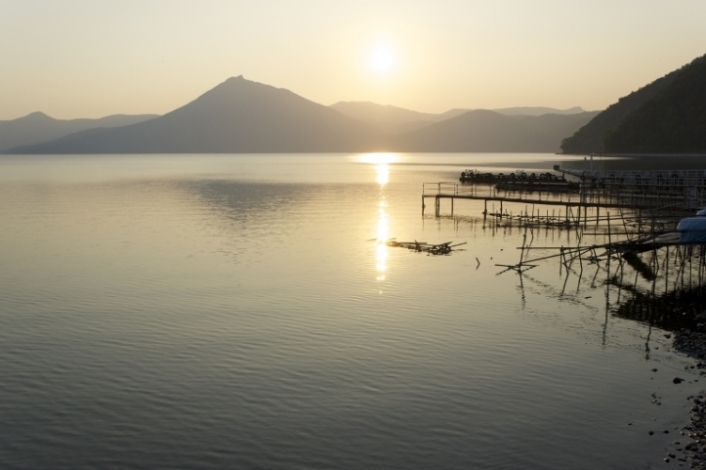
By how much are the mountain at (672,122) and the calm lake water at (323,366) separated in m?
140

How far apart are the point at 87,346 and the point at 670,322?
72.7ft

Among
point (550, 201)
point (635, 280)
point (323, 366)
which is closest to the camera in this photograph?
point (323, 366)

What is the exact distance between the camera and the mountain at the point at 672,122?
164 meters

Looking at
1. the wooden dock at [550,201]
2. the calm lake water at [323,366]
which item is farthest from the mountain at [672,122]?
the calm lake water at [323,366]

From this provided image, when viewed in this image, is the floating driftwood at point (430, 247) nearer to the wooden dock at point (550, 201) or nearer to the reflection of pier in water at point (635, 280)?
the reflection of pier in water at point (635, 280)

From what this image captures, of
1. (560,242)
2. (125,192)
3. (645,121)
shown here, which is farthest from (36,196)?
(645,121)

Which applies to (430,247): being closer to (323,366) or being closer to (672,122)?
(323,366)

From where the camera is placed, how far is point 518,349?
2431cm

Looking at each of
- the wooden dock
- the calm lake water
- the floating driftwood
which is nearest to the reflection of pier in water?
the calm lake water

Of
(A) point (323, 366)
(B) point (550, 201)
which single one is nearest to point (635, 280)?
(A) point (323, 366)

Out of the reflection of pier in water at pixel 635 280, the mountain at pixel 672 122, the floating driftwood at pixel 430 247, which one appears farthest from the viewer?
the mountain at pixel 672 122

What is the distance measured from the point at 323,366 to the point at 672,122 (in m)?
171

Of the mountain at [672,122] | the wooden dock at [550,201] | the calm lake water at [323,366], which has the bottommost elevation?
the calm lake water at [323,366]

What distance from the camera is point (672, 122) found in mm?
170375
